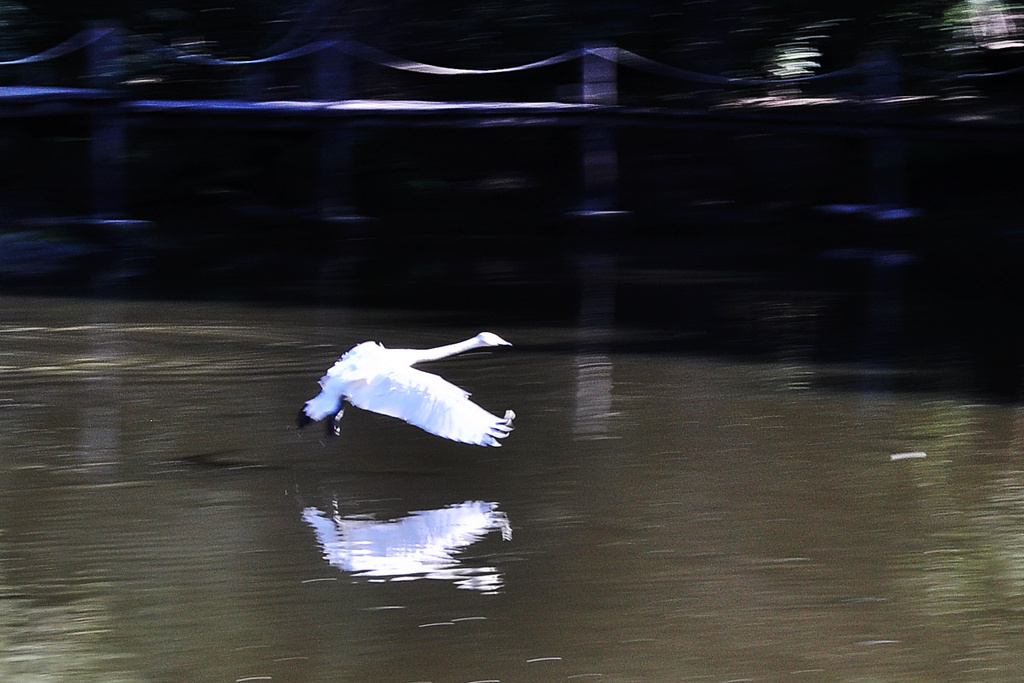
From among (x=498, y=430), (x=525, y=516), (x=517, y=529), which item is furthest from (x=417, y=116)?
(x=517, y=529)

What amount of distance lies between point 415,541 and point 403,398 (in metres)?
0.66

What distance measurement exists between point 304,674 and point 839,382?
150 inches

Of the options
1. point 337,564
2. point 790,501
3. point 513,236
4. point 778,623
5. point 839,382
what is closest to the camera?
point 778,623

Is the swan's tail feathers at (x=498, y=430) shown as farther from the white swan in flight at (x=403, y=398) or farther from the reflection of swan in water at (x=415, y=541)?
the reflection of swan in water at (x=415, y=541)

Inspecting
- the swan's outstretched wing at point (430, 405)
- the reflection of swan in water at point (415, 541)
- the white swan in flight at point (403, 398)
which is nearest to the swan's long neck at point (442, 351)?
the white swan in flight at point (403, 398)

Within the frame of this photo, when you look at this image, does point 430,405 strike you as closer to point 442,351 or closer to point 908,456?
point 442,351

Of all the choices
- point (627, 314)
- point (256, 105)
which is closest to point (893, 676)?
point (627, 314)

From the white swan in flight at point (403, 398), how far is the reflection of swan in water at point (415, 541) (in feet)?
0.92

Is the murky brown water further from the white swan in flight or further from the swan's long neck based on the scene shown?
the swan's long neck

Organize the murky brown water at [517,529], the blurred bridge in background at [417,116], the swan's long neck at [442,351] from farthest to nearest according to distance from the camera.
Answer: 1. the blurred bridge in background at [417,116]
2. the swan's long neck at [442,351]
3. the murky brown water at [517,529]

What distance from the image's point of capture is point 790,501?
17.4ft

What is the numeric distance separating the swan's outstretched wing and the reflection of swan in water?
0.92ft

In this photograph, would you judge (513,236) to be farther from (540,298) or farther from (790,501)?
(790,501)

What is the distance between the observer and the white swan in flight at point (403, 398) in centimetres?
526
